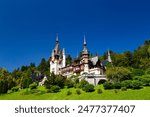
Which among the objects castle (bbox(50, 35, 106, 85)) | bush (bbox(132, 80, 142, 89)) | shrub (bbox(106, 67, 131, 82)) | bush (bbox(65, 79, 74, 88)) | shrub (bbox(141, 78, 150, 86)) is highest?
castle (bbox(50, 35, 106, 85))

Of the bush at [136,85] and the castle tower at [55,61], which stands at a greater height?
the castle tower at [55,61]

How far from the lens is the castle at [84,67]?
178 ft

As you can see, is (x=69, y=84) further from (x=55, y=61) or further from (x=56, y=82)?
(x=55, y=61)

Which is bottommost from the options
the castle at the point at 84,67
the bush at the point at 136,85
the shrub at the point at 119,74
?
the bush at the point at 136,85

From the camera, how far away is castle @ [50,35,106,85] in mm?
54125

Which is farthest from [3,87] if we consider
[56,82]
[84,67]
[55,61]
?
[55,61]

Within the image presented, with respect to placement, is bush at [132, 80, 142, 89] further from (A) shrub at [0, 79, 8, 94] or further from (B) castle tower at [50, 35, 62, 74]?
(B) castle tower at [50, 35, 62, 74]

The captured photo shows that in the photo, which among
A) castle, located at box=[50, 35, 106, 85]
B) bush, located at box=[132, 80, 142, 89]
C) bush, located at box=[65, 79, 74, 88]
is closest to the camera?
bush, located at box=[132, 80, 142, 89]

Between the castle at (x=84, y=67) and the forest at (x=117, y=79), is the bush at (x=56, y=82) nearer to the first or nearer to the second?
the forest at (x=117, y=79)

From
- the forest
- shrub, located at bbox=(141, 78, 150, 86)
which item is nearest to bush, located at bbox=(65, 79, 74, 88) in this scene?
the forest

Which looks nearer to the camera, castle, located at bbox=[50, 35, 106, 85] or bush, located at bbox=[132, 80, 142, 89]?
bush, located at bbox=[132, 80, 142, 89]

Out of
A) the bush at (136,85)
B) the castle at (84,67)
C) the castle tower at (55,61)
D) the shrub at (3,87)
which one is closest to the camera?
the bush at (136,85)

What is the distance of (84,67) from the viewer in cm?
6156

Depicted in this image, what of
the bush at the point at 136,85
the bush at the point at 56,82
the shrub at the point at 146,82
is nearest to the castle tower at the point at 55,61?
the bush at the point at 56,82
